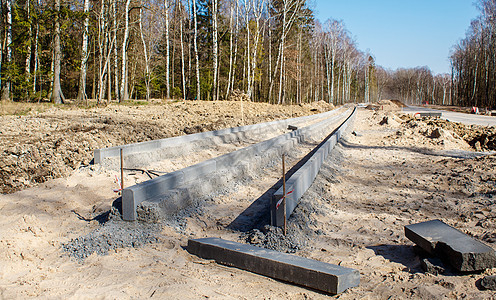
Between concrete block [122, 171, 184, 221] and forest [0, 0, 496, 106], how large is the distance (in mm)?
13199

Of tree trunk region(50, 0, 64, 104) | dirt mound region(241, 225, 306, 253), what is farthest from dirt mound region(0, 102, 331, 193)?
tree trunk region(50, 0, 64, 104)

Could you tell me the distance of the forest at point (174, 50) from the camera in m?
18.4

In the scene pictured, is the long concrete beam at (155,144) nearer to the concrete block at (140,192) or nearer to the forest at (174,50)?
the concrete block at (140,192)

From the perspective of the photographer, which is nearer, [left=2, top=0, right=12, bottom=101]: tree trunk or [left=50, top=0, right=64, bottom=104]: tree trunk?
[left=50, top=0, right=64, bottom=104]: tree trunk

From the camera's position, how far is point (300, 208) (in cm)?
430

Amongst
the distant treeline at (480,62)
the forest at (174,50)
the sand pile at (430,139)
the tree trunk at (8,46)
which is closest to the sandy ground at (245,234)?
the sand pile at (430,139)

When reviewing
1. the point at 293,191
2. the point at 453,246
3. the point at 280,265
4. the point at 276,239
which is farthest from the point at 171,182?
the point at 453,246

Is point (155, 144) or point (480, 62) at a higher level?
point (480, 62)

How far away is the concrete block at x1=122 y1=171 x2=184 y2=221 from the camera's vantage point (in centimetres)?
391

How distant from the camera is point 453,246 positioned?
2.81 m

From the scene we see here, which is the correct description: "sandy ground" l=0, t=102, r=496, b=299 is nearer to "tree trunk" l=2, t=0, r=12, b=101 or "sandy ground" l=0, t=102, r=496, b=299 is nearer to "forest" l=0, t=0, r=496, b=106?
"forest" l=0, t=0, r=496, b=106

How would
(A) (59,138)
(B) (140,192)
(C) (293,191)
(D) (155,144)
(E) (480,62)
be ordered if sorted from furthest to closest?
(E) (480,62) → (D) (155,144) → (A) (59,138) → (C) (293,191) → (B) (140,192)

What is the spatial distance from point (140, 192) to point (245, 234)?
132 cm

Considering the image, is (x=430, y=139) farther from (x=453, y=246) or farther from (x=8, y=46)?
(x=8, y=46)
